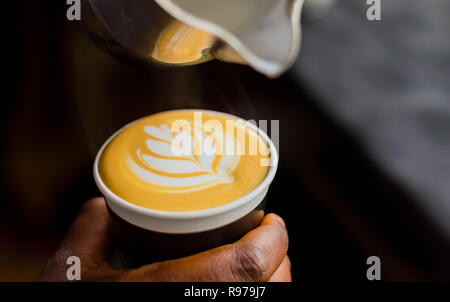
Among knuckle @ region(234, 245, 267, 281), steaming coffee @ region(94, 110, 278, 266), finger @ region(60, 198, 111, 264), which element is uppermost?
steaming coffee @ region(94, 110, 278, 266)

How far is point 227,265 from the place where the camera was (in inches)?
20.1

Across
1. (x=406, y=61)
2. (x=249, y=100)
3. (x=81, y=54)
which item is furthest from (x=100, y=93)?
(x=406, y=61)

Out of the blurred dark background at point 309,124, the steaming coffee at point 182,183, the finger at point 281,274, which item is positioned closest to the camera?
the steaming coffee at point 182,183

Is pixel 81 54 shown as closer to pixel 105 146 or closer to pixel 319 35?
pixel 105 146

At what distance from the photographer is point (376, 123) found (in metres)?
0.94

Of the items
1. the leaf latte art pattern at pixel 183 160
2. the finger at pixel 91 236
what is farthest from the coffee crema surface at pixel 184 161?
the finger at pixel 91 236

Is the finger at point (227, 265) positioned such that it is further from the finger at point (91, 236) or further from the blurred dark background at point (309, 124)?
the blurred dark background at point (309, 124)

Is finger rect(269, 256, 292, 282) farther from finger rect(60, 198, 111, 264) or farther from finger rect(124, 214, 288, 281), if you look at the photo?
finger rect(60, 198, 111, 264)

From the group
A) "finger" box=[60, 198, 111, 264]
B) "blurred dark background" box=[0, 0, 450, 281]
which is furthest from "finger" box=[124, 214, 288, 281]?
"blurred dark background" box=[0, 0, 450, 281]

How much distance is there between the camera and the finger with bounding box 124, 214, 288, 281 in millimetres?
503

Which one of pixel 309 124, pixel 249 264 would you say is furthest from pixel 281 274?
pixel 309 124

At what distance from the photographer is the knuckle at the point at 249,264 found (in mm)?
517

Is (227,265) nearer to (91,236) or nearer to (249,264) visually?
(249,264)
